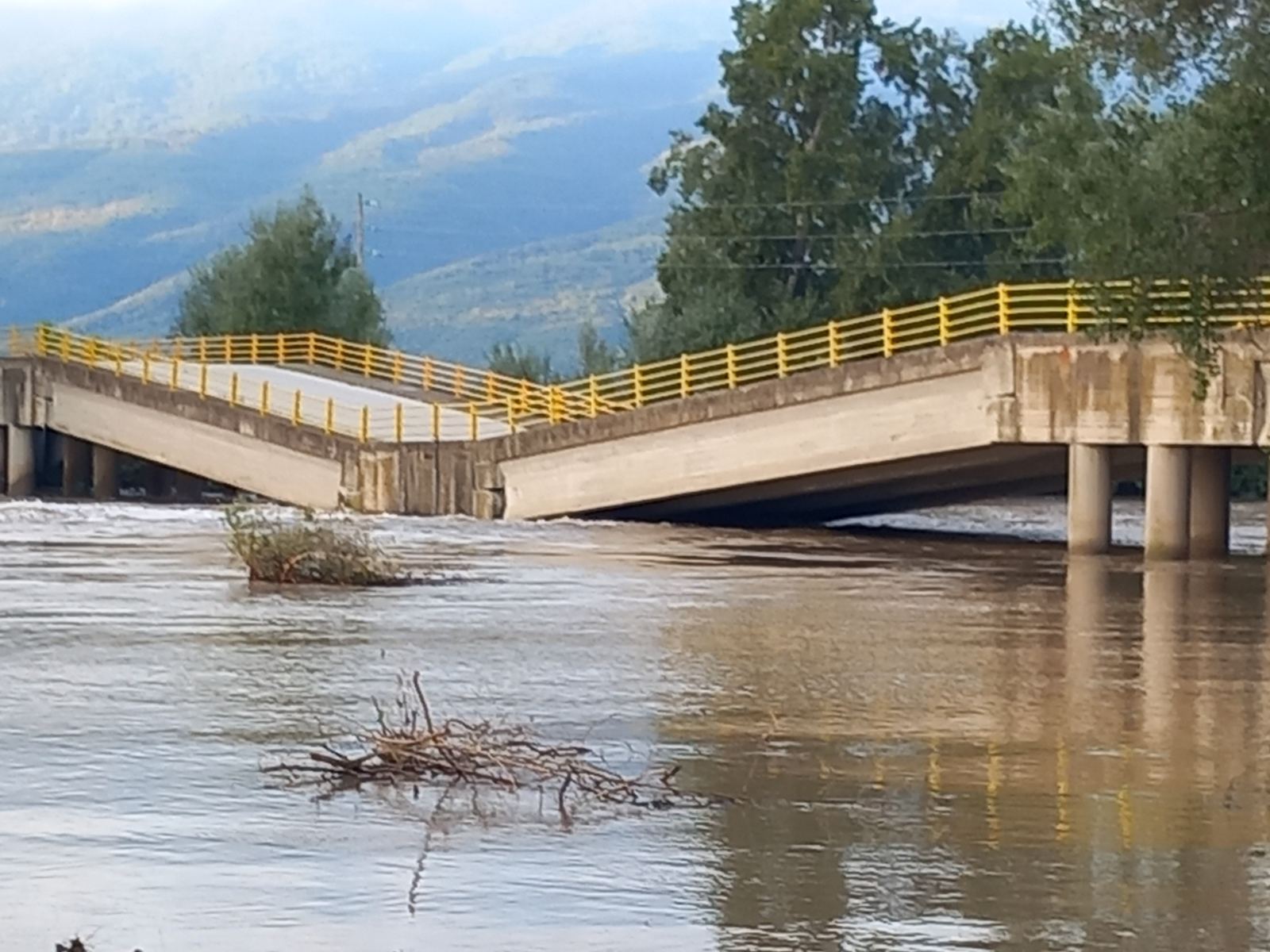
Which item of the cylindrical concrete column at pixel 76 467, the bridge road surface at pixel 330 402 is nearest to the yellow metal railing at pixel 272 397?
the bridge road surface at pixel 330 402

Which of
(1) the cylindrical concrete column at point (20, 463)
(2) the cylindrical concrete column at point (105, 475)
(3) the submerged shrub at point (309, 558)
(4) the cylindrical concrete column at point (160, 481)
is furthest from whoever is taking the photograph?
(4) the cylindrical concrete column at point (160, 481)

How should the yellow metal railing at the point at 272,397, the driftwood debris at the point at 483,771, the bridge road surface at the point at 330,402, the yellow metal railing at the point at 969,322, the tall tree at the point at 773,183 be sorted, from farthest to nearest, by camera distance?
the tall tree at the point at 773,183 → the bridge road surface at the point at 330,402 → the yellow metal railing at the point at 272,397 → the yellow metal railing at the point at 969,322 → the driftwood debris at the point at 483,771

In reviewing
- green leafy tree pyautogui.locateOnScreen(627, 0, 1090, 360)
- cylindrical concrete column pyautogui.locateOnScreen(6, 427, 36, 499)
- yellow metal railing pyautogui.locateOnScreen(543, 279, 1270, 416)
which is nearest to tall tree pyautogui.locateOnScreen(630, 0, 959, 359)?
green leafy tree pyautogui.locateOnScreen(627, 0, 1090, 360)

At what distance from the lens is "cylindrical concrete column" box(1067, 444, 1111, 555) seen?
33.8 meters

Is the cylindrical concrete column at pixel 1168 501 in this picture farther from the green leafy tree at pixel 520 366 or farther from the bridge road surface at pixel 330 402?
the green leafy tree at pixel 520 366

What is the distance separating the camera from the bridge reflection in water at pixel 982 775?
10586 millimetres

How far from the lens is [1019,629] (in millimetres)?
23844

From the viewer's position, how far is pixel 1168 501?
33.2 metres

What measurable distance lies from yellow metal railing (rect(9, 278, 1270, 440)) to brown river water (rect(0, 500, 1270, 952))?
3512 mm

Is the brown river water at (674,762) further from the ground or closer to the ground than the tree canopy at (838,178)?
closer to the ground

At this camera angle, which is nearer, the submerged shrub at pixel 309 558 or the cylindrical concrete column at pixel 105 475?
the submerged shrub at pixel 309 558

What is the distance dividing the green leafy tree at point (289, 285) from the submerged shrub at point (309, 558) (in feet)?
116

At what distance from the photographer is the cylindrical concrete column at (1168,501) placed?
108 ft

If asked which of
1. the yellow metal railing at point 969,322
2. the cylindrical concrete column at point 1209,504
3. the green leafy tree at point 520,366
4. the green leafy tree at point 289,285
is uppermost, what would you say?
the green leafy tree at point 289,285
